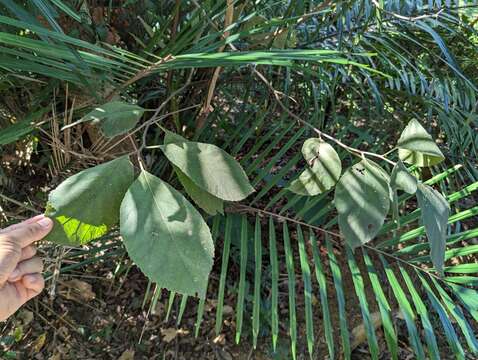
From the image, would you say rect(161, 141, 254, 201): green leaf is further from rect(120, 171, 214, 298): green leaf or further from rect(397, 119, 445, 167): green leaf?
rect(397, 119, 445, 167): green leaf

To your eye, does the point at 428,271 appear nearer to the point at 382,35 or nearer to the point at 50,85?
the point at 382,35

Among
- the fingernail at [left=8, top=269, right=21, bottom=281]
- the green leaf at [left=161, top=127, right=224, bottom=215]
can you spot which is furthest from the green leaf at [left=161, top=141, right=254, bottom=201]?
the fingernail at [left=8, top=269, right=21, bottom=281]

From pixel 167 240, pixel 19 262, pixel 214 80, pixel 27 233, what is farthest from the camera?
pixel 214 80

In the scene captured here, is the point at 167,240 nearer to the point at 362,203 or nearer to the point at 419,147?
the point at 362,203

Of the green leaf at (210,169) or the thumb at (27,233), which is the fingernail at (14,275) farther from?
the green leaf at (210,169)

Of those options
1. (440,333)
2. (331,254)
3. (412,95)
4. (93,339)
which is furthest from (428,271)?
(93,339)

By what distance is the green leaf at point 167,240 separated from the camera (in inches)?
17.0

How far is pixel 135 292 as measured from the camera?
1.49 m

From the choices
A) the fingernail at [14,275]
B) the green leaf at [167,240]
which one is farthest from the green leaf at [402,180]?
the fingernail at [14,275]

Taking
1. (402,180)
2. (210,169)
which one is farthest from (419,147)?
(210,169)

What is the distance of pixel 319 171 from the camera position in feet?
2.07

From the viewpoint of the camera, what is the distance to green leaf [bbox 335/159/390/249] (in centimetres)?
52

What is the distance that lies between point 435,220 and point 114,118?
416 millimetres

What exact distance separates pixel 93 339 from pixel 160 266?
44.3 inches
